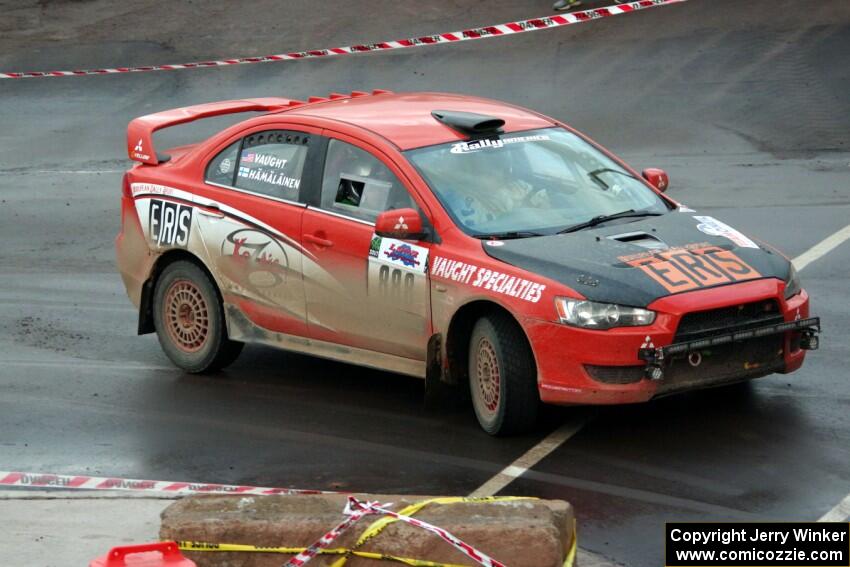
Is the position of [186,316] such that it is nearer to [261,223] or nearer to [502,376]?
[261,223]

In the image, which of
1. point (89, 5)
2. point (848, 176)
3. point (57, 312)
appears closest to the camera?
point (57, 312)

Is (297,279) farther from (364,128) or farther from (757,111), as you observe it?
(757,111)

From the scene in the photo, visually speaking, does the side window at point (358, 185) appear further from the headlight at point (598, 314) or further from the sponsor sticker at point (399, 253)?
the headlight at point (598, 314)

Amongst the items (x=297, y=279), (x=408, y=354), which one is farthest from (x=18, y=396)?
(x=408, y=354)

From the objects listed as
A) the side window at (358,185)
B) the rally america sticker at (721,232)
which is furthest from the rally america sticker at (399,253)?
the rally america sticker at (721,232)

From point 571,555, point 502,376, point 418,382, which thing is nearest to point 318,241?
point 418,382

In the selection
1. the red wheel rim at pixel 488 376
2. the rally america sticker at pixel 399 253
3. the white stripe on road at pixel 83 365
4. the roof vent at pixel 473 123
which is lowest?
the white stripe on road at pixel 83 365

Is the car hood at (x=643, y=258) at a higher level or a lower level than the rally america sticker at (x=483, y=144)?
lower

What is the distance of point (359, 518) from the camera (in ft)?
20.5

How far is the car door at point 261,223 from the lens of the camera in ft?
31.1

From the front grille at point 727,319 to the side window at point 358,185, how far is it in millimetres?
1801

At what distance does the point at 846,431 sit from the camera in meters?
8.32

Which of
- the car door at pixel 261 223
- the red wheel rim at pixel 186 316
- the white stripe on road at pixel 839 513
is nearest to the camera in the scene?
the white stripe on road at pixel 839 513

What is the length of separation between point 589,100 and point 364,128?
32.8 ft
